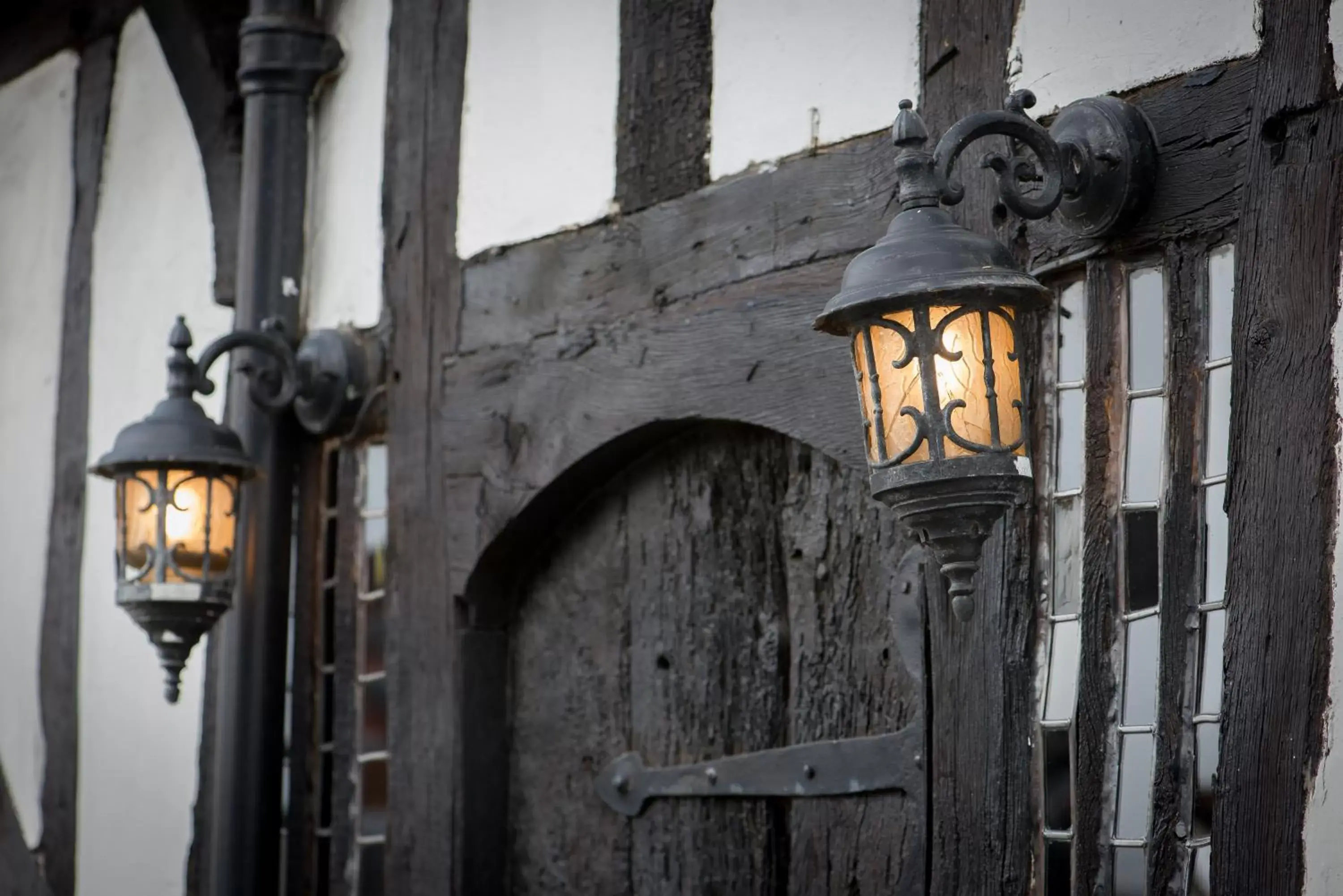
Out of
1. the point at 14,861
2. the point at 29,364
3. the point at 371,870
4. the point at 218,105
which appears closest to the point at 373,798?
the point at 371,870

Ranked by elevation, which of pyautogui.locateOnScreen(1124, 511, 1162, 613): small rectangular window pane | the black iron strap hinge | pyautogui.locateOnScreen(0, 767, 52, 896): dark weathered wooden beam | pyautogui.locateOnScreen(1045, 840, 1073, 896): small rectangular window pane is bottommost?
pyautogui.locateOnScreen(0, 767, 52, 896): dark weathered wooden beam

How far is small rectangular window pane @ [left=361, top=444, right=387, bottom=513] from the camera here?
13.7 feet

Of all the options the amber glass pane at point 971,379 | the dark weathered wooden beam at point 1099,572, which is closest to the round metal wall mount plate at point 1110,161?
the dark weathered wooden beam at point 1099,572

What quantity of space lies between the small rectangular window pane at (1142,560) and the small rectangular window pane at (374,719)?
193 cm

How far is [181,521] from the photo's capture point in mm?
3832

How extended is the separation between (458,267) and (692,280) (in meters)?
0.73

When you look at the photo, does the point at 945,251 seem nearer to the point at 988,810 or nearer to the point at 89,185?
the point at 988,810

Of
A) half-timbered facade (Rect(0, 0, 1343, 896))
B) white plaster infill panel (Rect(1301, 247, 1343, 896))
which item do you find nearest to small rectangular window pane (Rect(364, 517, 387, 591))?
half-timbered facade (Rect(0, 0, 1343, 896))

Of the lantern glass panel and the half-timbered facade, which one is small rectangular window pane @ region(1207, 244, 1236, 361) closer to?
the half-timbered facade

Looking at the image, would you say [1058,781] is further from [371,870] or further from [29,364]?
[29,364]

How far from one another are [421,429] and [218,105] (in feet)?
3.94

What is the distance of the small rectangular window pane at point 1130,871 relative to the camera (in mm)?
2635

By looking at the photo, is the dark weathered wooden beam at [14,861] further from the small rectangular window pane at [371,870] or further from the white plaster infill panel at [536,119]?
the white plaster infill panel at [536,119]

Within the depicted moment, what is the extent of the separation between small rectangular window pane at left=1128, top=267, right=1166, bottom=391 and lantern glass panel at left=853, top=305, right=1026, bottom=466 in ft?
1.13
